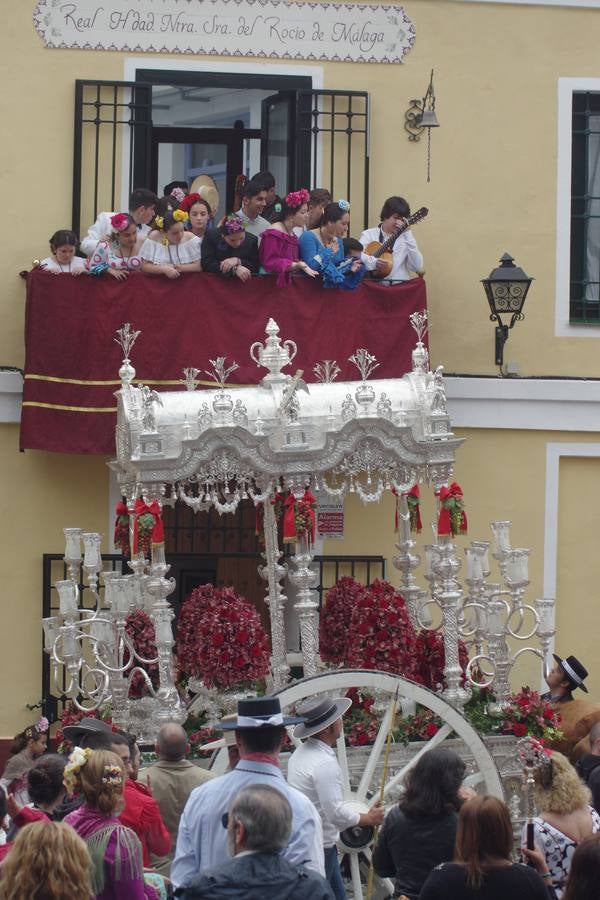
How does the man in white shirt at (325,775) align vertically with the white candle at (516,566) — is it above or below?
below

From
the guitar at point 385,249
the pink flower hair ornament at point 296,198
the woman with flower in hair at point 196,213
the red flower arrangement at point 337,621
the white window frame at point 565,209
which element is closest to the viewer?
the red flower arrangement at point 337,621

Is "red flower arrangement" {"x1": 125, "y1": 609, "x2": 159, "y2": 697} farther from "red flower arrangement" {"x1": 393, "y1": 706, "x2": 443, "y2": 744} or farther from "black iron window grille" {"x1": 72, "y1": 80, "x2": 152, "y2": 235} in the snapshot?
"black iron window grille" {"x1": 72, "y1": 80, "x2": 152, "y2": 235}

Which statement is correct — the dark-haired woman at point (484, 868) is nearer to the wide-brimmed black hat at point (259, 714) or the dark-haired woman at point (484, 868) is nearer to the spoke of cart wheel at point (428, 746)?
the wide-brimmed black hat at point (259, 714)

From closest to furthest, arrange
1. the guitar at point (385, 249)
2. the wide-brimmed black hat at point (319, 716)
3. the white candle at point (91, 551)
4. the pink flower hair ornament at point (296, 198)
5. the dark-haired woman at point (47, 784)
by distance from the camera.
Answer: the dark-haired woman at point (47, 784) < the wide-brimmed black hat at point (319, 716) < the white candle at point (91, 551) < the pink flower hair ornament at point (296, 198) < the guitar at point (385, 249)

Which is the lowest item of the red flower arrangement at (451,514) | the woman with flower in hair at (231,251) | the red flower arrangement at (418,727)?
Answer: the red flower arrangement at (418,727)

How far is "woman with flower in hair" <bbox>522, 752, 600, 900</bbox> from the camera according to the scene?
954 cm

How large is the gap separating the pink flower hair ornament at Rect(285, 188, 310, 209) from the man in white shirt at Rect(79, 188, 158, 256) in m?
1.09

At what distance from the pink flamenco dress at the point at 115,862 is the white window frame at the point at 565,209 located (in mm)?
9134

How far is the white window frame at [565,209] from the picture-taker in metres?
16.7

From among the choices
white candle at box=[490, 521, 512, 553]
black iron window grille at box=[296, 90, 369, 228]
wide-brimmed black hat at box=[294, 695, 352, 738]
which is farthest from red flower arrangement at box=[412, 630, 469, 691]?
black iron window grille at box=[296, 90, 369, 228]

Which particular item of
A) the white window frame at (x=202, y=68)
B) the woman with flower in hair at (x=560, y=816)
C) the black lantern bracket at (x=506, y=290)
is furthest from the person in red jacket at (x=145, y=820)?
the white window frame at (x=202, y=68)

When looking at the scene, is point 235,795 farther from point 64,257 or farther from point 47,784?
point 64,257

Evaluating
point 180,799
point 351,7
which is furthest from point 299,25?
point 180,799

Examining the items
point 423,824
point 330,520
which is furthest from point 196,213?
point 423,824
